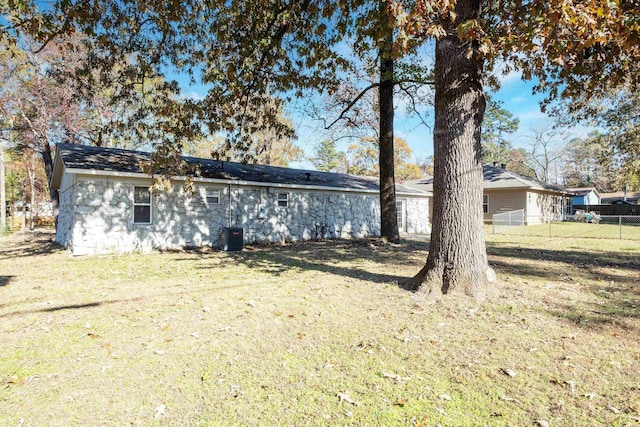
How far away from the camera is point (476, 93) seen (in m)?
5.31

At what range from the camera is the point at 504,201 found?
959 inches

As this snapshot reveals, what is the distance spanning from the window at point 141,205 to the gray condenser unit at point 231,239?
238cm

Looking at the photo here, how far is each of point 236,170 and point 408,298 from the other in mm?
11148

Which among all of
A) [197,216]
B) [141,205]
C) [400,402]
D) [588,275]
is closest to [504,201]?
[588,275]

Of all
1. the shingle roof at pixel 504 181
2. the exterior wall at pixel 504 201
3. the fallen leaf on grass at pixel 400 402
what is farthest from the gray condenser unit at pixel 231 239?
the exterior wall at pixel 504 201

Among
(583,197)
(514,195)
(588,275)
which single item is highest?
(583,197)

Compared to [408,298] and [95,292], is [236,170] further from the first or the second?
[408,298]

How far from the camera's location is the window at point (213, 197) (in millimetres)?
12523

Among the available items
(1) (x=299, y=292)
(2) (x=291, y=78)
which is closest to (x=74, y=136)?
(2) (x=291, y=78)

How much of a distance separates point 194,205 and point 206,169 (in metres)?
1.96

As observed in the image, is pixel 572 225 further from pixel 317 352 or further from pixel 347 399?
pixel 347 399

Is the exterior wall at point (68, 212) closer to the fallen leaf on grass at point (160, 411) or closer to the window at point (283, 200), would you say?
the window at point (283, 200)

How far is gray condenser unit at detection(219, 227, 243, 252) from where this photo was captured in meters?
11.8

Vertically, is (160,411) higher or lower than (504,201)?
lower
